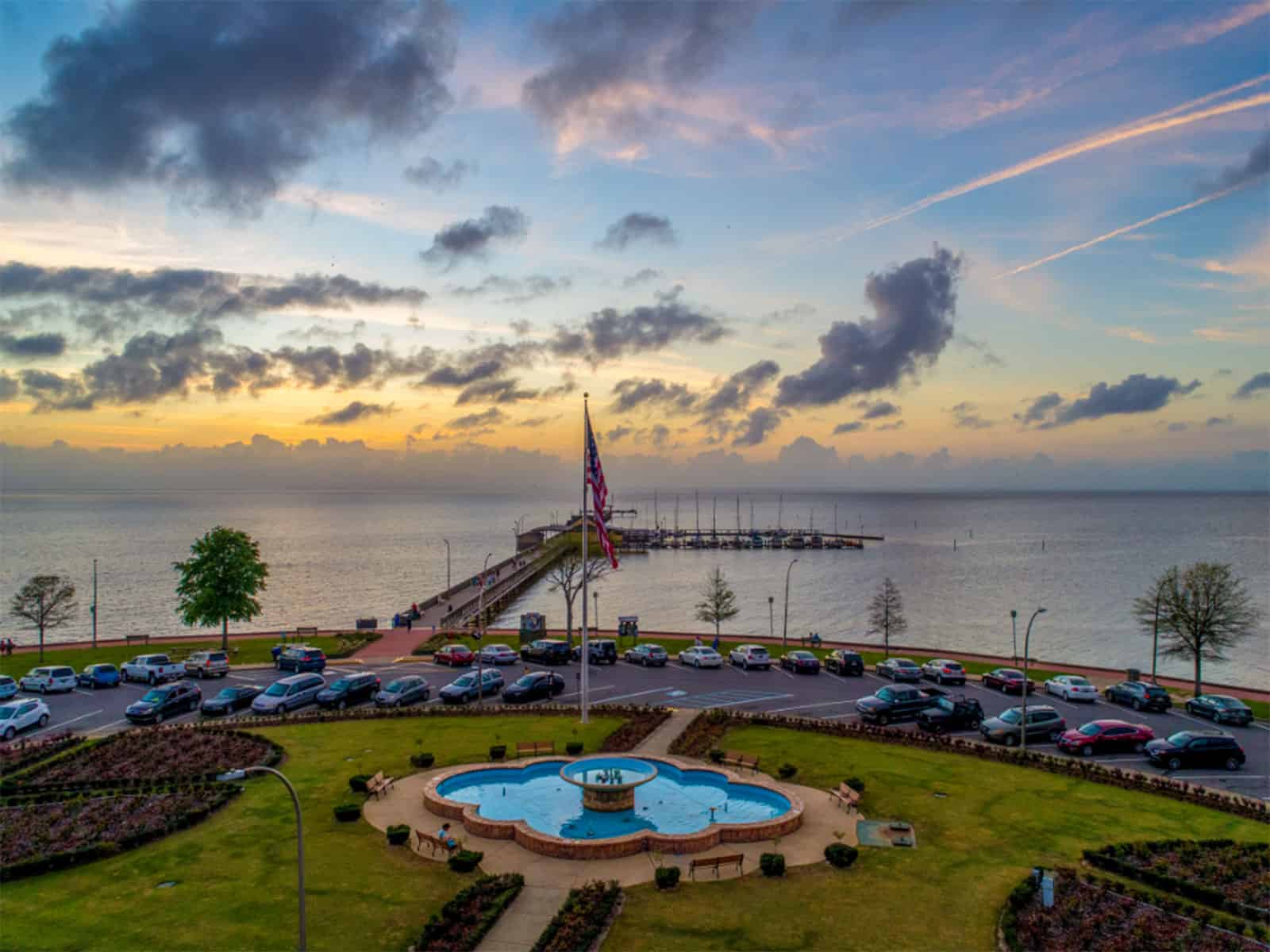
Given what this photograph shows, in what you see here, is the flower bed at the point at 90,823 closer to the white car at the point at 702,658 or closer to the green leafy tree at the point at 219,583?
the white car at the point at 702,658

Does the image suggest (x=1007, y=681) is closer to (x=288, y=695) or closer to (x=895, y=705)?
(x=895, y=705)

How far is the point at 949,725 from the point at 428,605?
56639mm

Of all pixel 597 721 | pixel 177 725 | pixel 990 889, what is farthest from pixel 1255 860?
pixel 177 725

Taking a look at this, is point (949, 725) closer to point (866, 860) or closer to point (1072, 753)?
point (1072, 753)

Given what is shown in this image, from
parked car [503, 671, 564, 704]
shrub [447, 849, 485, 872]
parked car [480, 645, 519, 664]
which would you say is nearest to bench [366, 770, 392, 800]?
shrub [447, 849, 485, 872]

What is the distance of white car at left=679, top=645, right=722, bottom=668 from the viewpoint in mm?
53500

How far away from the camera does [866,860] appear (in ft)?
78.8

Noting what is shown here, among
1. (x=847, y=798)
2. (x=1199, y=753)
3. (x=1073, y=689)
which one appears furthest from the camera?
(x=1073, y=689)

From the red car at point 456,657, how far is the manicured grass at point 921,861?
25166 millimetres

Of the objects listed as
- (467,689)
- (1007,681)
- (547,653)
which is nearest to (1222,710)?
(1007,681)

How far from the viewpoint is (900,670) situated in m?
50.4

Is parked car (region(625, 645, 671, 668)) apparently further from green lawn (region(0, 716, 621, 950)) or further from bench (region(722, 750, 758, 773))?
green lawn (region(0, 716, 621, 950))

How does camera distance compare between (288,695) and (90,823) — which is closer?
(90,823)

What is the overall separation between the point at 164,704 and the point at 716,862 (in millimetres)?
30954
